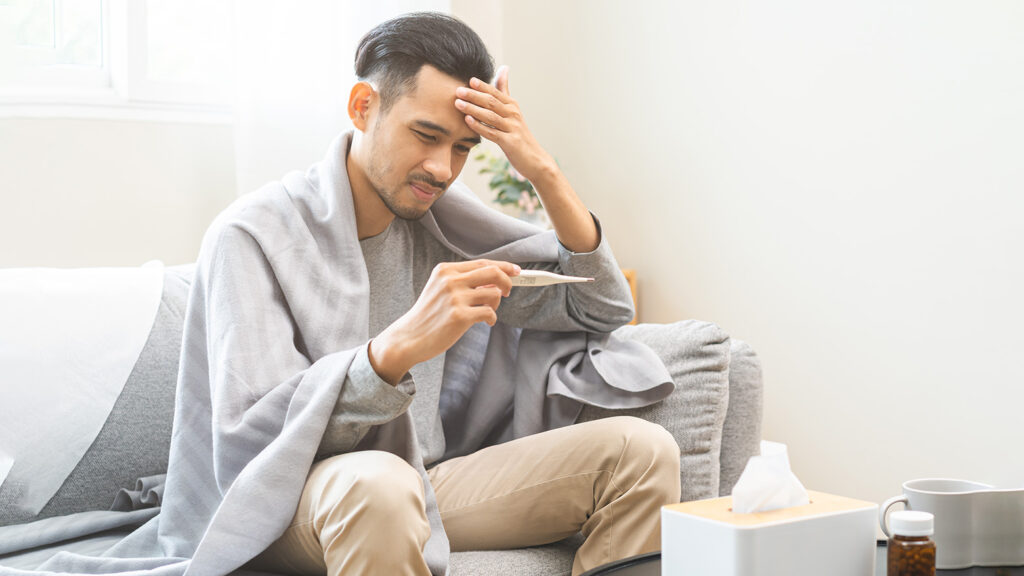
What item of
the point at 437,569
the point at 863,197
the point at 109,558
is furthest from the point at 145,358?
A: the point at 863,197

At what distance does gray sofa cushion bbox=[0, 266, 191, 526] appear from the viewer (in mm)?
1575

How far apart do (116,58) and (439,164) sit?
1423 millimetres

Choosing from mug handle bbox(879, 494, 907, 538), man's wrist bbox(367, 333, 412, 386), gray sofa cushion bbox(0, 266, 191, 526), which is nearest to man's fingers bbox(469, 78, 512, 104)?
man's wrist bbox(367, 333, 412, 386)

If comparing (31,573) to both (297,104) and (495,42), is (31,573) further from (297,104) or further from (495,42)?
(495,42)

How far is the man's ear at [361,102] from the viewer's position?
1570mm

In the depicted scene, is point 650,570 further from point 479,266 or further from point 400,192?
point 400,192

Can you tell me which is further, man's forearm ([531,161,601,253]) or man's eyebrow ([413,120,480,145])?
man's forearm ([531,161,601,253])

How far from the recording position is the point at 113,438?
1611 mm

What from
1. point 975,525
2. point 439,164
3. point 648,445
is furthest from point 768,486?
point 439,164

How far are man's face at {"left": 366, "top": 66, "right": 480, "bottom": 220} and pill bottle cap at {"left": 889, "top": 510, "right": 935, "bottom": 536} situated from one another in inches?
34.6

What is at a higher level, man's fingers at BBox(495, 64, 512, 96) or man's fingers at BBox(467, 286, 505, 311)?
man's fingers at BBox(495, 64, 512, 96)

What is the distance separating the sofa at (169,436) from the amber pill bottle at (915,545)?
0.61 m

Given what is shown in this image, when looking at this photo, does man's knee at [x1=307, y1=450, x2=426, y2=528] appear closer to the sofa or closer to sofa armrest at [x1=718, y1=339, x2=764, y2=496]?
the sofa

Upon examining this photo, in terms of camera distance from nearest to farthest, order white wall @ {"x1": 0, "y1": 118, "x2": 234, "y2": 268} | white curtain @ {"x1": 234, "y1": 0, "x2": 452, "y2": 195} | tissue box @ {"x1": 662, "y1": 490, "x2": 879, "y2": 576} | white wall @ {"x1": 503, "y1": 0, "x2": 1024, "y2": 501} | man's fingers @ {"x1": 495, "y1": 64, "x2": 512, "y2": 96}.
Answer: tissue box @ {"x1": 662, "y1": 490, "x2": 879, "y2": 576} < man's fingers @ {"x1": 495, "y1": 64, "x2": 512, "y2": 96} < white wall @ {"x1": 503, "y1": 0, "x2": 1024, "y2": 501} < white wall @ {"x1": 0, "y1": 118, "x2": 234, "y2": 268} < white curtain @ {"x1": 234, "y1": 0, "x2": 452, "y2": 195}
